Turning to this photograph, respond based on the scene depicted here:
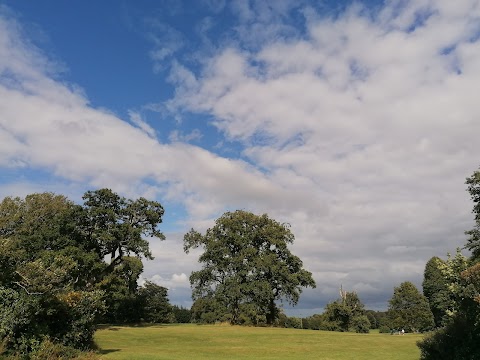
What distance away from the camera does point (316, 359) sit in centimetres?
2600

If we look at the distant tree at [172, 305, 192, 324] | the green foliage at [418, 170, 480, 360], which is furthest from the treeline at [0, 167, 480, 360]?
the distant tree at [172, 305, 192, 324]

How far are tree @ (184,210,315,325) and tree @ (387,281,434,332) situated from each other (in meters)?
30.6

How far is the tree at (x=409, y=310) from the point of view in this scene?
7906 cm

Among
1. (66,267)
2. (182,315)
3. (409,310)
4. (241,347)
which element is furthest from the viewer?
(182,315)

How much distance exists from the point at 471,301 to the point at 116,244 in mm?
39588

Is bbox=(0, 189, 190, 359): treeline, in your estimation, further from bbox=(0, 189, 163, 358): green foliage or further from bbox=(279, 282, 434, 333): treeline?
bbox=(279, 282, 434, 333): treeline

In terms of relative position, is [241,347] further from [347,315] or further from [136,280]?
[347,315]

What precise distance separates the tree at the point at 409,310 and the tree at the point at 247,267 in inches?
1205

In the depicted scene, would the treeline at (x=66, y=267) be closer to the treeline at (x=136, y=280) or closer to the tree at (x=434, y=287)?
the treeline at (x=136, y=280)

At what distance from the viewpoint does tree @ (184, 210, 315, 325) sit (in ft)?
193

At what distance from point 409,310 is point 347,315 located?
44.0 ft

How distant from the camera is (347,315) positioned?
77.7 metres

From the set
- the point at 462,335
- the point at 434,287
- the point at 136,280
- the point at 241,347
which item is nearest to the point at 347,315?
the point at 434,287

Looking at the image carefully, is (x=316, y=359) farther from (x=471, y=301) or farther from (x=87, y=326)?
(x=87, y=326)
